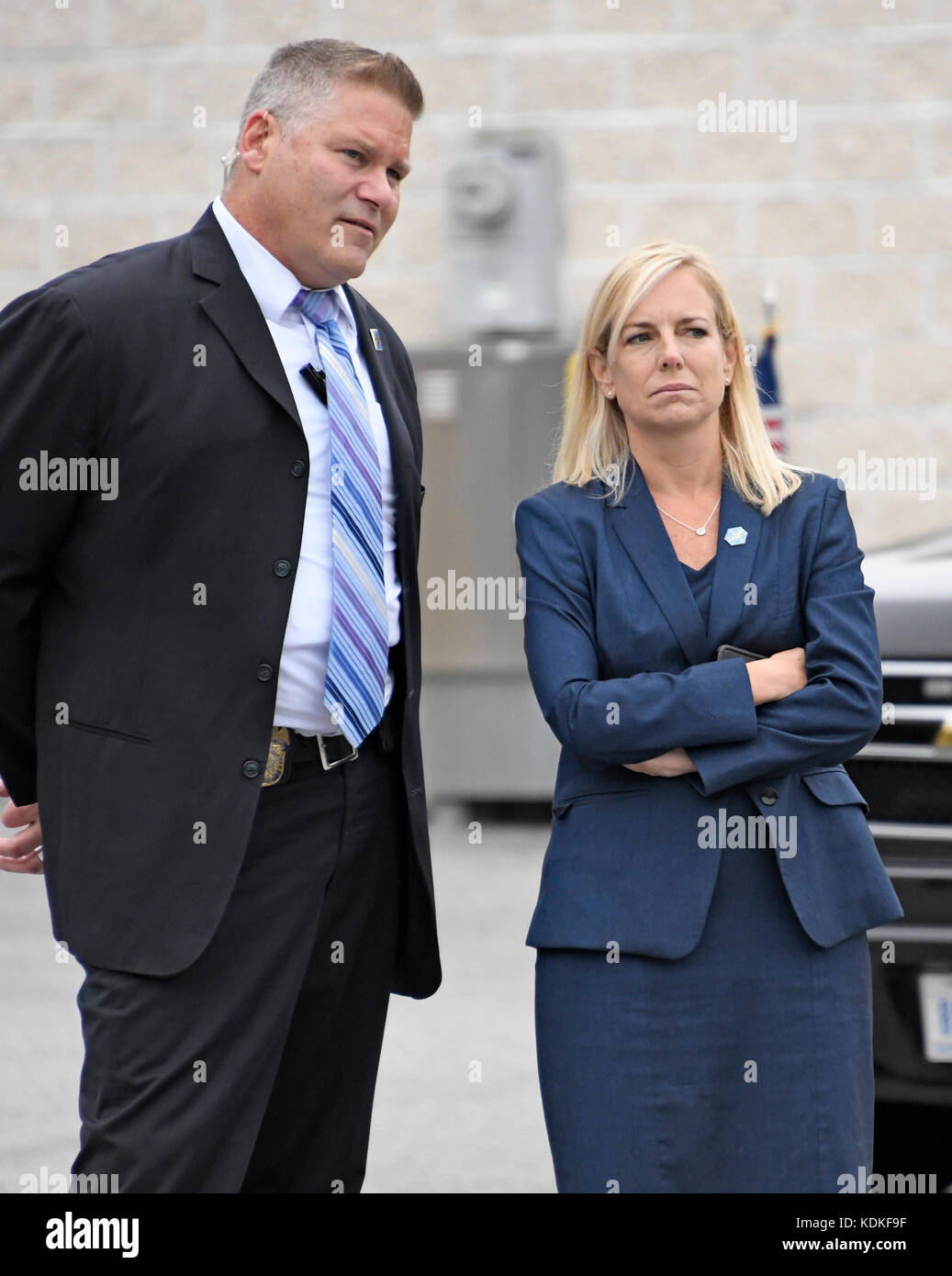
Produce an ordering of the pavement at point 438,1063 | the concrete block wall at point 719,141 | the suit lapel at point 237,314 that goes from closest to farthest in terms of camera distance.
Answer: the suit lapel at point 237,314 → the pavement at point 438,1063 → the concrete block wall at point 719,141

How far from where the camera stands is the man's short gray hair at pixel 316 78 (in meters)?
2.77

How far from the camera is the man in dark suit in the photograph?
262 centimetres

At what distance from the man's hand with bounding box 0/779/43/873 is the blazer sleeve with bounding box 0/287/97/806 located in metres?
0.37

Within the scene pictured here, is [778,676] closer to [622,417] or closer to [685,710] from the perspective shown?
[685,710]

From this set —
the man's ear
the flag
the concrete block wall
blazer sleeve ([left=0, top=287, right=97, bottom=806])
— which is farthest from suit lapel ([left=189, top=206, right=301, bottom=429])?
the concrete block wall

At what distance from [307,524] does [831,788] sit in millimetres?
902

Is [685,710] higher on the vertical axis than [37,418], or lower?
lower

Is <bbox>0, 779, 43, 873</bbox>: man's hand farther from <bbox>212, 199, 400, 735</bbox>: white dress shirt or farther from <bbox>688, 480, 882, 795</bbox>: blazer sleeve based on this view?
<bbox>688, 480, 882, 795</bbox>: blazer sleeve

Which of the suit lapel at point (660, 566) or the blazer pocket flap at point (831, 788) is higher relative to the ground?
the suit lapel at point (660, 566)

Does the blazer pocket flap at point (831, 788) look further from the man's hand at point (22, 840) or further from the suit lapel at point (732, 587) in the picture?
the man's hand at point (22, 840)

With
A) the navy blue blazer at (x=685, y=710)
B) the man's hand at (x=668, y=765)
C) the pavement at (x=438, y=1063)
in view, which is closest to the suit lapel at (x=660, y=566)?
the navy blue blazer at (x=685, y=710)

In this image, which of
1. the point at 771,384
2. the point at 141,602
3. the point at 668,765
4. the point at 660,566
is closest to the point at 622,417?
the point at 660,566

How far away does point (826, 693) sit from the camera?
9.11 feet
